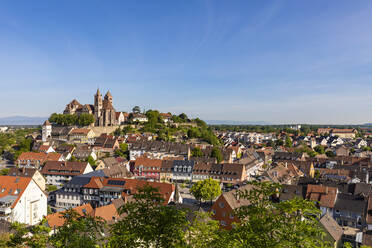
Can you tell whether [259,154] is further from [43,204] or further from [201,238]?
[201,238]

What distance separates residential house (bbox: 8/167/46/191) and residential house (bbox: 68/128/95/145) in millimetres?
36163

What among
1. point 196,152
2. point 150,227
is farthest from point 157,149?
point 150,227

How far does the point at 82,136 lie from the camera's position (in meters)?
87.6

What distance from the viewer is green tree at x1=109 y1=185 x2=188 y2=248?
7.27 metres

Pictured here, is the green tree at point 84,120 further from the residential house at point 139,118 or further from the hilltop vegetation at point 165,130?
the residential house at point 139,118

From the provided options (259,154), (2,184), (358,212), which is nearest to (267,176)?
(358,212)

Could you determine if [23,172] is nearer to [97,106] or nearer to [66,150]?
[66,150]

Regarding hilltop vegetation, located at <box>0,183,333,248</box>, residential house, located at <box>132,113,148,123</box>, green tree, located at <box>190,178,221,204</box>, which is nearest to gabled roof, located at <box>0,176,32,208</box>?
green tree, located at <box>190,178,221,204</box>

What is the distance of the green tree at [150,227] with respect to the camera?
23.9 feet

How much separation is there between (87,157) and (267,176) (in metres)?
45.0

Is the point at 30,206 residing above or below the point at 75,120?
below

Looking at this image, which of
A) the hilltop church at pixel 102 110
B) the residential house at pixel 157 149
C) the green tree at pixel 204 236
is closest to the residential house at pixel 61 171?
the residential house at pixel 157 149

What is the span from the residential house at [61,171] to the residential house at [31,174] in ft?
10.5

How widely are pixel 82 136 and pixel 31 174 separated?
40519 mm
